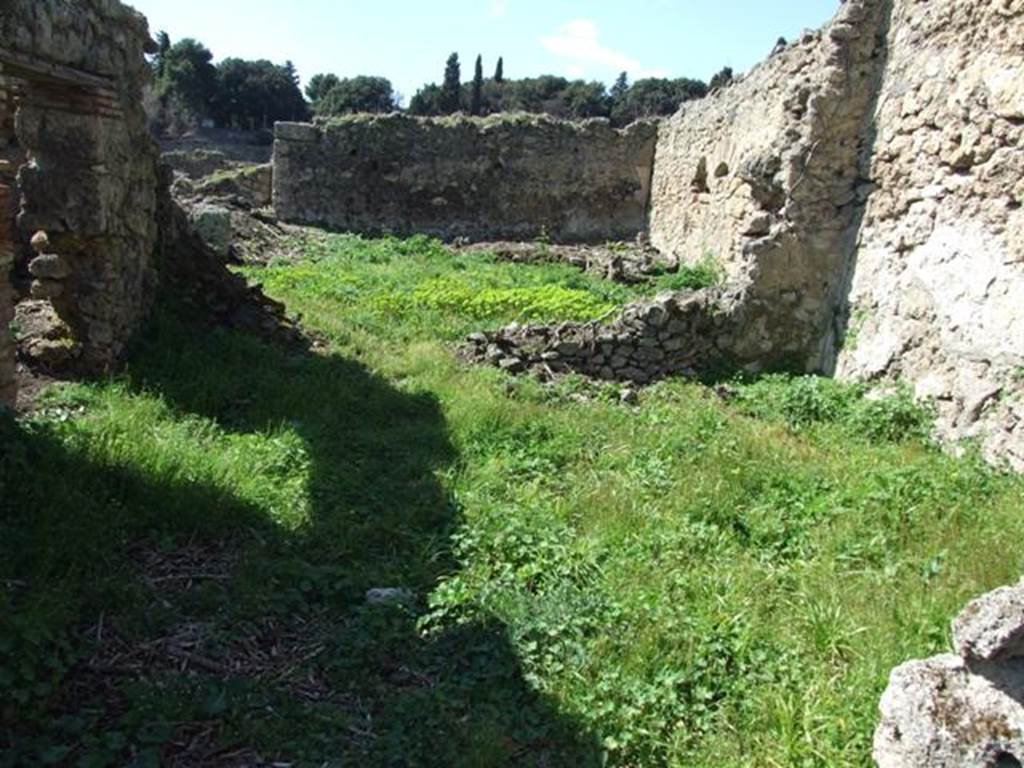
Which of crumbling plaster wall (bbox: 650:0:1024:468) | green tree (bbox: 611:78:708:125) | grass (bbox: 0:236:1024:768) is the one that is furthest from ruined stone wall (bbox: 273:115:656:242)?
green tree (bbox: 611:78:708:125)

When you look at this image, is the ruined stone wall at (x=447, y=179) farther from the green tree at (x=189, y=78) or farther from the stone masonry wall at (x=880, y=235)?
the green tree at (x=189, y=78)

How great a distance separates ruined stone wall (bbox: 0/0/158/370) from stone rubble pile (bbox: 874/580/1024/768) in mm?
6326

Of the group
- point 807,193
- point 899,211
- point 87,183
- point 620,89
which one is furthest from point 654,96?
point 87,183

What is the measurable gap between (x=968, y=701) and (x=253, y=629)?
115 inches

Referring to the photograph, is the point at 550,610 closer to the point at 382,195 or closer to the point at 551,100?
the point at 382,195

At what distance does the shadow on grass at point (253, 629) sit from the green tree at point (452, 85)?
50.5 meters

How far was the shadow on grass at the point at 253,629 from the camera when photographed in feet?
10.2

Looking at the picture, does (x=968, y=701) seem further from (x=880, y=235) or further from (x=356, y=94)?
(x=356, y=94)

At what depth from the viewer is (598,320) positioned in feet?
28.7

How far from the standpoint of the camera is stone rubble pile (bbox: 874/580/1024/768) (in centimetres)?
238

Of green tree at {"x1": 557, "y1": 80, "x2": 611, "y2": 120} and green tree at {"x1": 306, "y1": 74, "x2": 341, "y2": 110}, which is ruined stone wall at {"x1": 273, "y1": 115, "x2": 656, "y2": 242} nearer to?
green tree at {"x1": 557, "y1": 80, "x2": 611, "y2": 120}

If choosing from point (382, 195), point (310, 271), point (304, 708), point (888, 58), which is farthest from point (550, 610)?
point (382, 195)

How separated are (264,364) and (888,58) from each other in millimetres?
6376

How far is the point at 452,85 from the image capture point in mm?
54000
